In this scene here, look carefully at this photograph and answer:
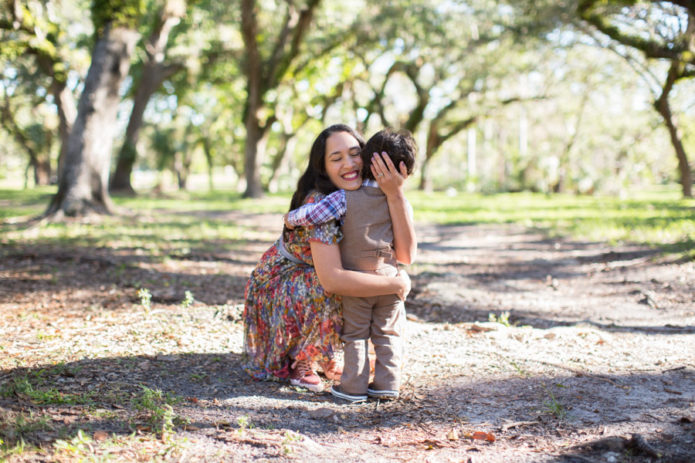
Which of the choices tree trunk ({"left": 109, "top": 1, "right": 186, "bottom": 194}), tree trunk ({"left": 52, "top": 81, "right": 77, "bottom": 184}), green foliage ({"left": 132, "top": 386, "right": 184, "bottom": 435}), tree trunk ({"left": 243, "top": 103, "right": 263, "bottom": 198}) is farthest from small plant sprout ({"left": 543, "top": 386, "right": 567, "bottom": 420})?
tree trunk ({"left": 243, "top": 103, "right": 263, "bottom": 198})

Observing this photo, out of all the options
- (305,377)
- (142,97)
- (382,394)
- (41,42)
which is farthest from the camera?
(142,97)

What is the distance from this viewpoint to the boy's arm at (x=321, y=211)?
310cm

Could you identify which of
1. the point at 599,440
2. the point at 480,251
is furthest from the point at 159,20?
the point at 599,440

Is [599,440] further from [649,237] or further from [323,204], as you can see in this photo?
[649,237]

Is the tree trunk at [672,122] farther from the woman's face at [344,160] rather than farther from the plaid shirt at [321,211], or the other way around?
the plaid shirt at [321,211]

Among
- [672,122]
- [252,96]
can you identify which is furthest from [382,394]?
[252,96]

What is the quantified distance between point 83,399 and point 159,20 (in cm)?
1517

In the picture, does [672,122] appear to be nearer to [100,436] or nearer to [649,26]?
[649,26]

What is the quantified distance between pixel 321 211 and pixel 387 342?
80 cm

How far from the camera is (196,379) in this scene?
3.42 meters

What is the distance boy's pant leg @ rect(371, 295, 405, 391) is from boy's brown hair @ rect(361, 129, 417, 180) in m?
0.73

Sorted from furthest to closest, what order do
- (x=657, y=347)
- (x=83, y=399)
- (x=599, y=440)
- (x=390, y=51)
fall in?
(x=390, y=51)
(x=657, y=347)
(x=83, y=399)
(x=599, y=440)

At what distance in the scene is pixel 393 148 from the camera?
3109mm

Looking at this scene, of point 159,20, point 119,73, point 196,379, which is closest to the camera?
point 196,379
